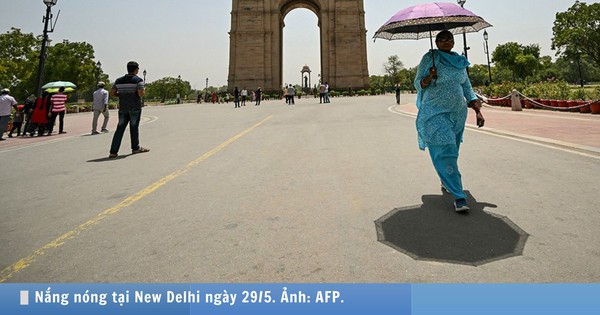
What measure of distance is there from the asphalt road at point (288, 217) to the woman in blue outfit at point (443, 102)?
0.56m

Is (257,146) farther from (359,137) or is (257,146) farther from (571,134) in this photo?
(571,134)

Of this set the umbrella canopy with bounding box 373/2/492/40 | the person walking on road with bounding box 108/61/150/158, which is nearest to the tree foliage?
the person walking on road with bounding box 108/61/150/158

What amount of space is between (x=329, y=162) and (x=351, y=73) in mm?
46130

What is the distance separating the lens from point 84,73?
60625mm

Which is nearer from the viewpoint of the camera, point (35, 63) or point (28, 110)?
point (28, 110)

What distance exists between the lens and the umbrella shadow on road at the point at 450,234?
2.46 metres

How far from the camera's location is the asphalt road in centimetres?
227

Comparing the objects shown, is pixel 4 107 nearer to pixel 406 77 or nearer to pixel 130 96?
pixel 130 96

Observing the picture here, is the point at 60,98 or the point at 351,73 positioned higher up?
the point at 351,73

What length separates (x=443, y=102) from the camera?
358 centimetres

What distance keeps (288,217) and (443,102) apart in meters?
2.02

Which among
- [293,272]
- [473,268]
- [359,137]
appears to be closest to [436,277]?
[473,268]

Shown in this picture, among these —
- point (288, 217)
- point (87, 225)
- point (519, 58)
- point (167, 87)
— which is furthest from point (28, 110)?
point (167, 87)

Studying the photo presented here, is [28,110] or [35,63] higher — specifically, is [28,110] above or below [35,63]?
below
